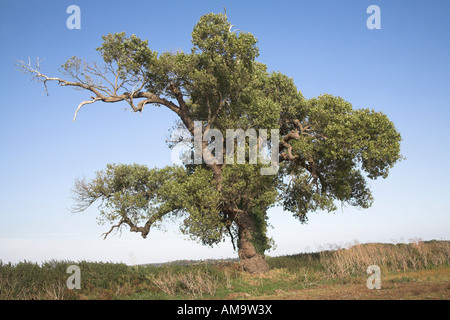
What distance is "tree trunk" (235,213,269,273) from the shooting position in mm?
28359

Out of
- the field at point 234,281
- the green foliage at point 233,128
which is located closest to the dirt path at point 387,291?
the field at point 234,281

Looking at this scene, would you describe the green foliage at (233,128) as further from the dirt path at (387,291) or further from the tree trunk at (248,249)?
the dirt path at (387,291)

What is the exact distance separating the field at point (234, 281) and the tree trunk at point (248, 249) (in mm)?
747

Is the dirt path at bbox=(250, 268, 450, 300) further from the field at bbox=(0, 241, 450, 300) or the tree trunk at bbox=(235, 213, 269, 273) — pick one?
the tree trunk at bbox=(235, 213, 269, 273)

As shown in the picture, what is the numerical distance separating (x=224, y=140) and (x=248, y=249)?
8.61m

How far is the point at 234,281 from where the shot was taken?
81.6ft

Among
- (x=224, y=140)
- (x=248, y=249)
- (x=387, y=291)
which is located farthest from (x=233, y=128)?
(x=387, y=291)

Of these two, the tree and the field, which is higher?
the tree

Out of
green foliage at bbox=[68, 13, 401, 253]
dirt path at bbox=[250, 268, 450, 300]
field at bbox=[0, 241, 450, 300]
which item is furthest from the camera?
green foliage at bbox=[68, 13, 401, 253]

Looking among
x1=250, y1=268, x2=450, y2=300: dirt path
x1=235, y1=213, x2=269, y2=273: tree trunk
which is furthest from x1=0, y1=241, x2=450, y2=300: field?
x1=235, y1=213, x2=269, y2=273: tree trunk

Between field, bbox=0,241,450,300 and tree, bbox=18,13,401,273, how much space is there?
3235 mm
